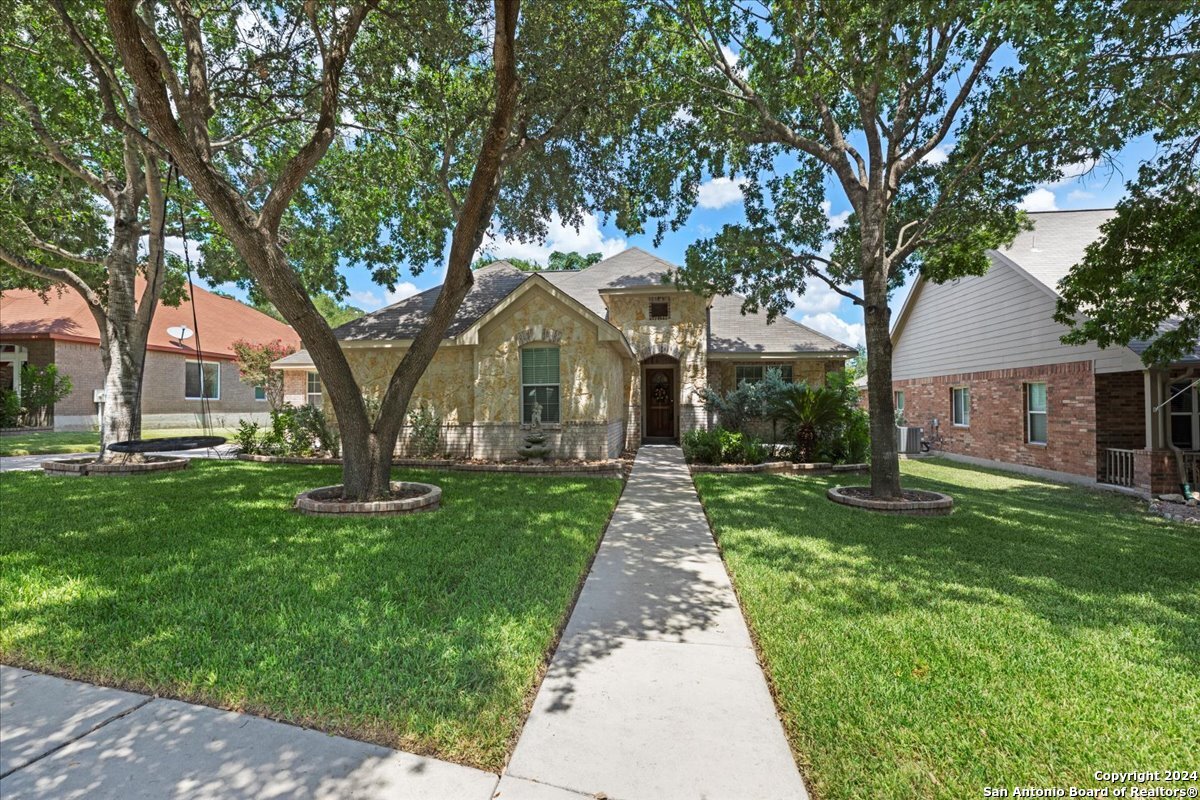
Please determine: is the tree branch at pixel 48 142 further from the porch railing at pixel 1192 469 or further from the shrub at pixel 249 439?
the porch railing at pixel 1192 469

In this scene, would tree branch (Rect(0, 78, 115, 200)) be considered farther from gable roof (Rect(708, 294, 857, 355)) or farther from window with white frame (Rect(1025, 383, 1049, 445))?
window with white frame (Rect(1025, 383, 1049, 445))

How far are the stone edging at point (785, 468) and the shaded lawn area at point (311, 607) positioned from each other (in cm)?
519

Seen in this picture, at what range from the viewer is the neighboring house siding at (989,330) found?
12.2 m

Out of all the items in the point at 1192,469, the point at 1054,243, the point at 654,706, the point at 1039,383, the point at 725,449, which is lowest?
the point at 654,706

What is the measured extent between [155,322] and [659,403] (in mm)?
21978

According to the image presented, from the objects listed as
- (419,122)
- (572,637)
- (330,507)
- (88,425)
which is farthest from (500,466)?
(88,425)

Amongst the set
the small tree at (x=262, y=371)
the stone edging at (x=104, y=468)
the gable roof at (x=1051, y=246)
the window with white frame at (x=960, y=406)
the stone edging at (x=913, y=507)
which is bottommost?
the stone edging at (x=913, y=507)

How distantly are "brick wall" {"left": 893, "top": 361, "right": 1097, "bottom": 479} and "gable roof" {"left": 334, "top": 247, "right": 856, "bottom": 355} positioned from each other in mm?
3938

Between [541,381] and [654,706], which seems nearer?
[654,706]

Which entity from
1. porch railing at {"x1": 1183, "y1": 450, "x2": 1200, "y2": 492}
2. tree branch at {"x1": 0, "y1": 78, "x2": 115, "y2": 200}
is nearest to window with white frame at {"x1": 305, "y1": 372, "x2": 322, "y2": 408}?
tree branch at {"x1": 0, "y1": 78, "x2": 115, "y2": 200}

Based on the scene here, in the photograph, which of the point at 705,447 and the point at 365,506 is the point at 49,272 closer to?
the point at 365,506

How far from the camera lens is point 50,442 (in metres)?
15.8

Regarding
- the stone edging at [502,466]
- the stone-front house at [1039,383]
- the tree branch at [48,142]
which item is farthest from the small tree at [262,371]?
the stone-front house at [1039,383]

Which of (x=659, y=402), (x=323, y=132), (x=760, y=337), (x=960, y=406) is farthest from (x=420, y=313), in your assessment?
(x=960, y=406)
